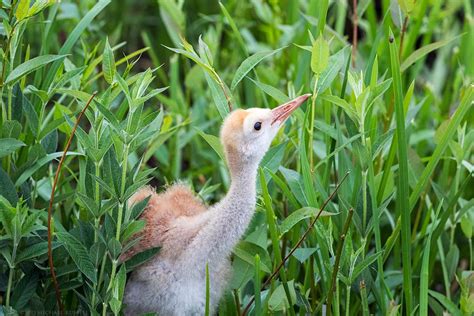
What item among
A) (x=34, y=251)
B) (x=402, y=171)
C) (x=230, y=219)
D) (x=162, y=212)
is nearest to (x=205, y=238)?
(x=230, y=219)

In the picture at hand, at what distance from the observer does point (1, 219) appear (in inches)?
90.6

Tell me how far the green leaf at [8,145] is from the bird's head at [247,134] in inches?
20.6

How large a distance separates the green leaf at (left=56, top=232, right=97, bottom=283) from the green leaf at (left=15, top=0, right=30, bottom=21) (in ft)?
1.83

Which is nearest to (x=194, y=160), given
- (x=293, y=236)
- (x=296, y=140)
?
(x=296, y=140)

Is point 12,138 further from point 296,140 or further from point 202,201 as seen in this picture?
point 296,140

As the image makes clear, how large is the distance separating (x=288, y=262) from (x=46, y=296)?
2.33ft

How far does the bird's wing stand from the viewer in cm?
248

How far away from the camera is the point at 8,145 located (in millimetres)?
2410

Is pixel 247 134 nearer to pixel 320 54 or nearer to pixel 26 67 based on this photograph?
pixel 320 54

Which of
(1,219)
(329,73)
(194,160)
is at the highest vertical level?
(329,73)

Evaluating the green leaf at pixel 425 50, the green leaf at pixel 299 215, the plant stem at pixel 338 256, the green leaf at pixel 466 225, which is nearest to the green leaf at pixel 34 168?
the green leaf at pixel 299 215

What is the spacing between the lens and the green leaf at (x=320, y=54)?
8.09 ft

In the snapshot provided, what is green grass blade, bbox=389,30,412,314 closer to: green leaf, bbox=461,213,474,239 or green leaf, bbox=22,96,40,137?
green leaf, bbox=461,213,474,239

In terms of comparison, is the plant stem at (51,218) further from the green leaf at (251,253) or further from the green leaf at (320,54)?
the green leaf at (320,54)
